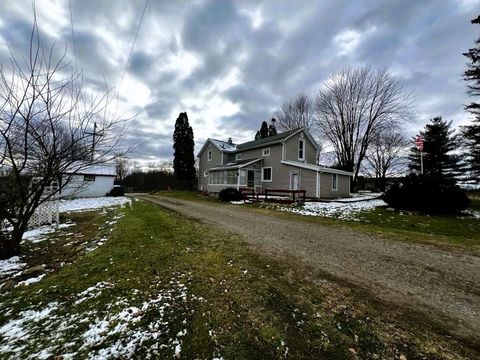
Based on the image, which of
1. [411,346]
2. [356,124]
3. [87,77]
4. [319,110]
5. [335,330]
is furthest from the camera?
[319,110]

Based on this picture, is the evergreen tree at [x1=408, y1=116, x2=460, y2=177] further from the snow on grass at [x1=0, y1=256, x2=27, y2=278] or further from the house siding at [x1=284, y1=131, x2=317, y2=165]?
the snow on grass at [x1=0, y1=256, x2=27, y2=278]

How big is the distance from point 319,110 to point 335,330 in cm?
2814

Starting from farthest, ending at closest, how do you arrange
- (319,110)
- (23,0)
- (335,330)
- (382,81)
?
(319,110) < (382,81) < (23,0) < (335,330)

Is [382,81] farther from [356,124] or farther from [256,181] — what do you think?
[256,181]

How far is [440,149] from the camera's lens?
28.1 metres

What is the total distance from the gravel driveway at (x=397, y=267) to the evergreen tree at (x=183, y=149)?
2793 centimetres

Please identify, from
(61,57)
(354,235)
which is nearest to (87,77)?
(61,57)

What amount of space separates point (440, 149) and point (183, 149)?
32.5 m

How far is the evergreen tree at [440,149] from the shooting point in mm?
28016

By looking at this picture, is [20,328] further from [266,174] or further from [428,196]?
[266,174]

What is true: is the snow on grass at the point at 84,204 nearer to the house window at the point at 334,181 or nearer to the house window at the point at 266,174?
the house window at the point at 266,174

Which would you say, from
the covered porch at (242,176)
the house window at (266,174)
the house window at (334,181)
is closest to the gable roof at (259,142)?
the covered porch at (242,176)

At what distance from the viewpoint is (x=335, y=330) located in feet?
8.83

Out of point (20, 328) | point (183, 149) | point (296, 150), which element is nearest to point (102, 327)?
point (20, 328)
